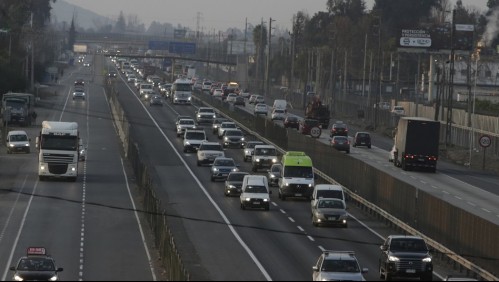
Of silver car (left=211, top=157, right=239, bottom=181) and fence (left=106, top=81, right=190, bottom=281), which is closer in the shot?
fence (left=106, top=81, right=190, bottom=281)

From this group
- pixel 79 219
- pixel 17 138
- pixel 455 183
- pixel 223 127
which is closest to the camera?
pixel 79 219

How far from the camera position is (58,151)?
2616 inches

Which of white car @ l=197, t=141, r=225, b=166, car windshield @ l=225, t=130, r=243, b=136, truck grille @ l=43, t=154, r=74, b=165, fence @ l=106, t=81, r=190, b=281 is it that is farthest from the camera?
car windshield @ l=225, t=130, r=243, b=136

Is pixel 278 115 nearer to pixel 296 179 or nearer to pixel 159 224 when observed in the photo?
pixel 296 179

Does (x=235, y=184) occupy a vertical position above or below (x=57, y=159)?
below

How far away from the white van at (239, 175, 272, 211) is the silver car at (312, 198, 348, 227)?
564 centimetres

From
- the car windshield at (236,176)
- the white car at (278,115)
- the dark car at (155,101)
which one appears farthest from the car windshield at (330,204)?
the dark car at (155,101)

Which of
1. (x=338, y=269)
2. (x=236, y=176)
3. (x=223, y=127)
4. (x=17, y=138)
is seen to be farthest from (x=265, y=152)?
(x=338, y=269)

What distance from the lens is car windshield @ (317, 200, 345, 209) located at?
51750mm

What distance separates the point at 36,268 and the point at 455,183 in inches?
1729

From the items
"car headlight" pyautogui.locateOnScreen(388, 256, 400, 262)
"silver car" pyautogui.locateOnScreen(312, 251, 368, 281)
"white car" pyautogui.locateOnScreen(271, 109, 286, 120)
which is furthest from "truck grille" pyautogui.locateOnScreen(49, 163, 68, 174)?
"white car" pyautogui.locateOnScreen(271, 109, 286, 120)

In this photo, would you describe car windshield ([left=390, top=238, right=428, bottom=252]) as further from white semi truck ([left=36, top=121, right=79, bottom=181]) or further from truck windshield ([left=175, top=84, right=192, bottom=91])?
truck windshield ([left=175, top=84, right=192, bottom=91])

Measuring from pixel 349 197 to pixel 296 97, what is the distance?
116 metres

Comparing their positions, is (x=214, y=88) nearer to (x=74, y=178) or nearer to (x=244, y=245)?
(x=74, y=178)
